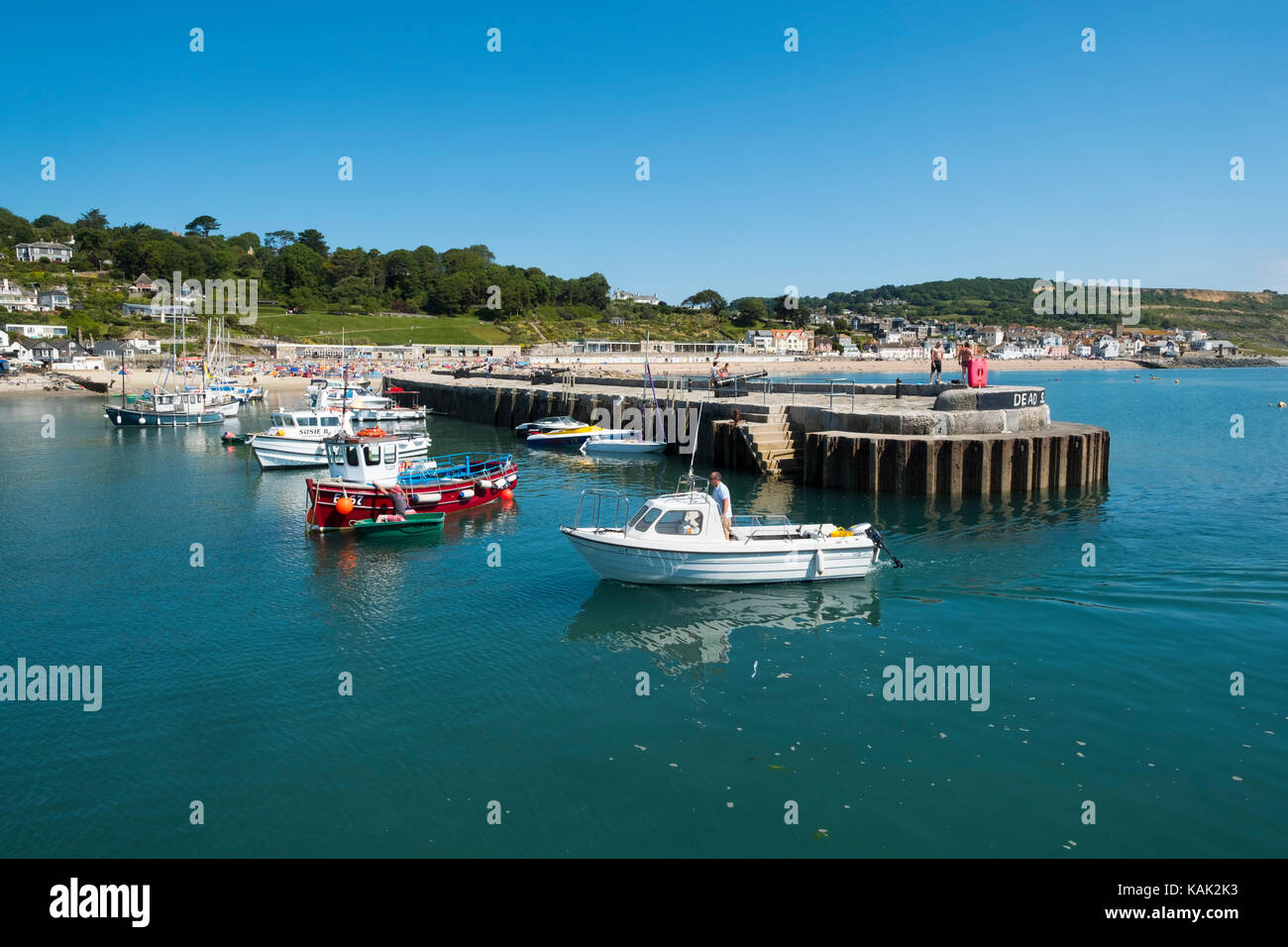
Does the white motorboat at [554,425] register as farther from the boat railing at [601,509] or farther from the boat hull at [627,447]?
the boat railing at [601,509]

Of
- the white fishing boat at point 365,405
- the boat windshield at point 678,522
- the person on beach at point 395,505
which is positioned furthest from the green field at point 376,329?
the boat windshield at point 678,522

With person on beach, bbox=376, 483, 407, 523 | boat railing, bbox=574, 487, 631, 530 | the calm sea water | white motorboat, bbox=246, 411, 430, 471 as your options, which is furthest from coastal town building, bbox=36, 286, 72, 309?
person on beach, bbox=376, 483, 407, 523

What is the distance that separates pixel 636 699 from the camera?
16688 millimetres

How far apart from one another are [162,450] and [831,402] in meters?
42.9

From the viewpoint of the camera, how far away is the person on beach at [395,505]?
3159 cm

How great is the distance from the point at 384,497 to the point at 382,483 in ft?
4.97

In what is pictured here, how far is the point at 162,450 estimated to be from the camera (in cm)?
5566

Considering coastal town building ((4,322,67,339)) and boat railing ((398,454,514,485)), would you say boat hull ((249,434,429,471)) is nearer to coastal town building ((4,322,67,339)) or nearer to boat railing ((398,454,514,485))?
boat railing ((398,454,514,485))

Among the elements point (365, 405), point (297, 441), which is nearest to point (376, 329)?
point (365, 405)

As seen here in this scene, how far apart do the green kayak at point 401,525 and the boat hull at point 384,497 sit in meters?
0.41

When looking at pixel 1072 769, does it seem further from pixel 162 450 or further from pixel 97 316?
pixel 97 316
